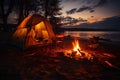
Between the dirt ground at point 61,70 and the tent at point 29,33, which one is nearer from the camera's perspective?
the dirt ground at point 61,70

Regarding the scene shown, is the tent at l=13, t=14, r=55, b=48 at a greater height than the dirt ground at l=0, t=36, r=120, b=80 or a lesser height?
greater

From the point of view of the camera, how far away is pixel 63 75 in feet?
23.0

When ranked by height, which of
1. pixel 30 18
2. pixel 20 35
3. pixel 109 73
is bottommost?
pixel 109 73

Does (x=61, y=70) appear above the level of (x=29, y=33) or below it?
below

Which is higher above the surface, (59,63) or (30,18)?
(30,18)

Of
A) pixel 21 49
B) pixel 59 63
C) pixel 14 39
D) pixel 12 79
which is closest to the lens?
pixel 12 79

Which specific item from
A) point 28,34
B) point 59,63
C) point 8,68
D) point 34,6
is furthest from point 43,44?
point 34,6

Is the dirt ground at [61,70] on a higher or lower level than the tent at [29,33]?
lower

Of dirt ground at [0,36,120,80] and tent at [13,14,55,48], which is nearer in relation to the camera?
dirt ground at [0,36,120,80]

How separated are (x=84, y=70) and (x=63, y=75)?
146 cm

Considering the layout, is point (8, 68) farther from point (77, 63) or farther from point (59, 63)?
point (77, 63)

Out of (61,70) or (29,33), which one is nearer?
(61,70)

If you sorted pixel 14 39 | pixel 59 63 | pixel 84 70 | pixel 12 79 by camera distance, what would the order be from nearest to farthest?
1. pixel 12 79
2. pixel 84 70
3. pixel 59 63
4. pixel 14 39

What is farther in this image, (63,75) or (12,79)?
(63,75)
